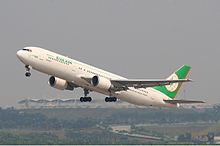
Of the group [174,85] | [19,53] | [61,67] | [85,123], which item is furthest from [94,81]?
[85,123]

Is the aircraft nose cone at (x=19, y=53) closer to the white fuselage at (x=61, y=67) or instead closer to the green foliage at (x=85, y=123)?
the white fuselage at (x=61, y=67)

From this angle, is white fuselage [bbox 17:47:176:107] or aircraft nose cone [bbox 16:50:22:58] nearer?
white fuselage [bbox 17:47:176:107]

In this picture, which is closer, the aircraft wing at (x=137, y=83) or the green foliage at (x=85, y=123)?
the aircraft wing at (x=137, y=83)

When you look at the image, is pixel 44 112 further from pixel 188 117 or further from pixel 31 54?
pixel 31 54

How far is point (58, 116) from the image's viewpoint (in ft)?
399

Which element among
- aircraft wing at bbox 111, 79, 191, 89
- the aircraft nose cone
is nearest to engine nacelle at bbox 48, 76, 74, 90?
aircraft wing at bbox 111, 79, 191, 89

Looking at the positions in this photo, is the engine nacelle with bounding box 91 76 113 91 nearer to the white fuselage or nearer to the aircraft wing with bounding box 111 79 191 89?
the white fuselage

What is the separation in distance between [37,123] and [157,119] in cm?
1692

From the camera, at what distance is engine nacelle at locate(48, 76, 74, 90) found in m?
77.2

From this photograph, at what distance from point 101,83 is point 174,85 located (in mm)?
13457

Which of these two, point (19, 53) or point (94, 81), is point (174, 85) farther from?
point (19, 53)

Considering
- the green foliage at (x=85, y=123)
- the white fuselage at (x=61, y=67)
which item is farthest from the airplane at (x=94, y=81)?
the green foliage at (x=85, y=123)

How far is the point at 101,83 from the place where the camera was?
2931 inches

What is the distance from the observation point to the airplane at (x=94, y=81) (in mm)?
72188
